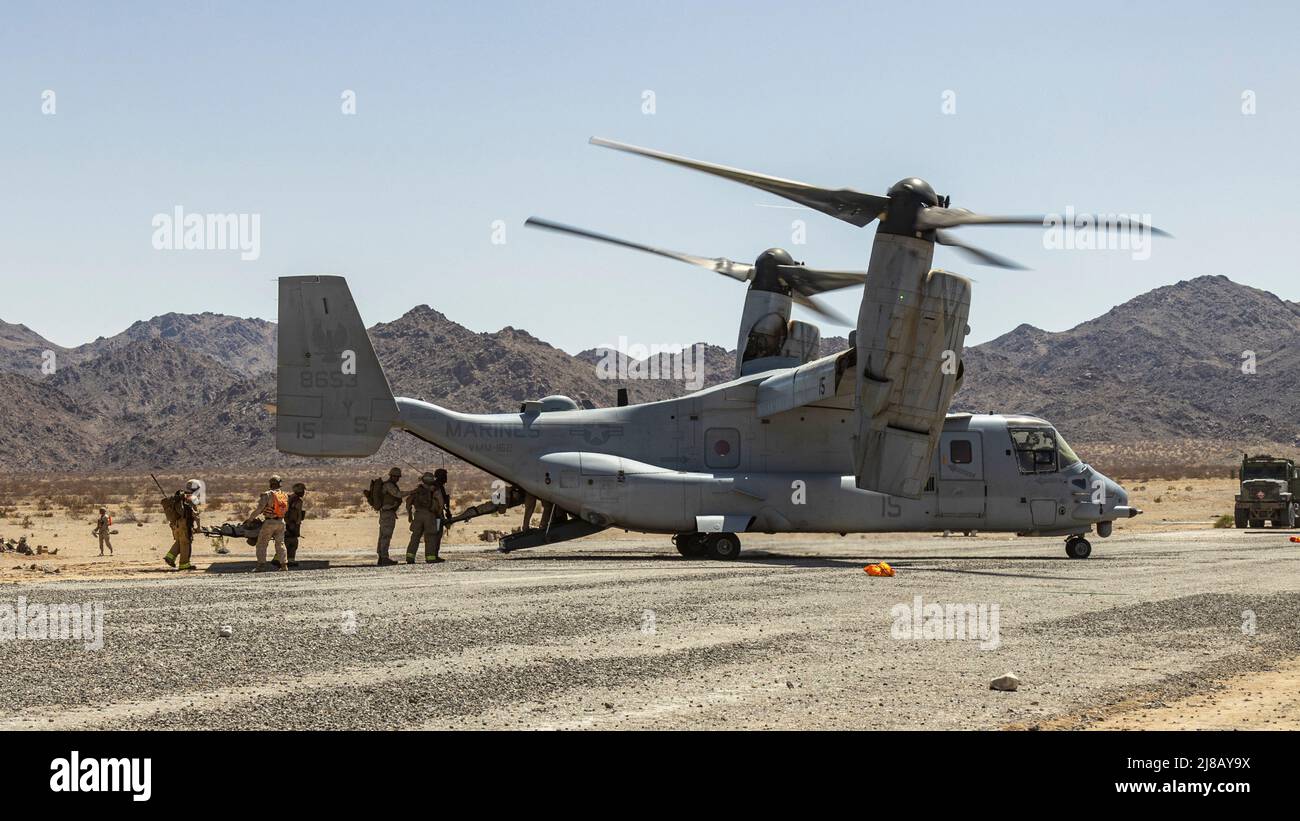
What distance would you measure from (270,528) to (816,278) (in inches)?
499

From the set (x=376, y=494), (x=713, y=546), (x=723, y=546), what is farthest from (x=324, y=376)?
(x=723, y=546)

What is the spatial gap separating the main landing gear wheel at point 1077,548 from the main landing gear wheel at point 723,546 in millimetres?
6689

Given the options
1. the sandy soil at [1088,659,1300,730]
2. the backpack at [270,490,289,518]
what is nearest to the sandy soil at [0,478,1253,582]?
the backpack at [270,490,289,518]

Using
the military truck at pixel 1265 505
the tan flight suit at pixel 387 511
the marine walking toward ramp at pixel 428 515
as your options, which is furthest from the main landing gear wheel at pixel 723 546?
the military truck at pixel 1265 505

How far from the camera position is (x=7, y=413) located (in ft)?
566

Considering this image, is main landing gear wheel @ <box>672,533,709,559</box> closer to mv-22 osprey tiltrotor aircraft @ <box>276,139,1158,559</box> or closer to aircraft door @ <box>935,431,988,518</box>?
mv-22 osprey tiltrotor aircraft @ <box>276,139,1158,559</box>

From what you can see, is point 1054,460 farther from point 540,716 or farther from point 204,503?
point 204,503

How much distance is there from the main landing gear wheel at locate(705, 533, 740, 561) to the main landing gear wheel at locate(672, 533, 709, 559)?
0.51 ft

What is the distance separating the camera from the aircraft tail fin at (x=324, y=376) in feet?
83.0

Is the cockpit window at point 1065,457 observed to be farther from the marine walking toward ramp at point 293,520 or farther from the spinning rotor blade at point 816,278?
the marine walking toward ramp at point 293,520
